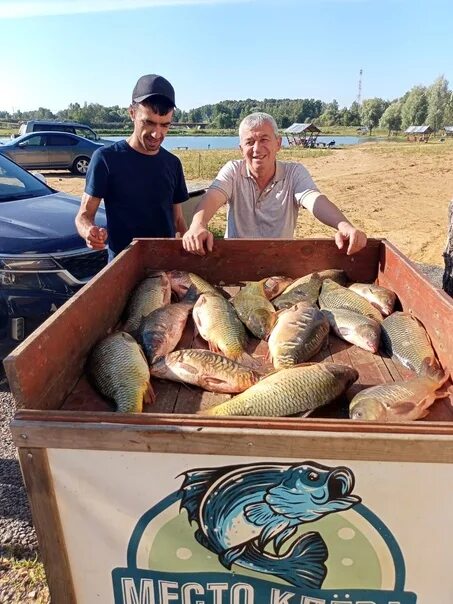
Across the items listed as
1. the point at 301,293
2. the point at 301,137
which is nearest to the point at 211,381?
the point at 301,293

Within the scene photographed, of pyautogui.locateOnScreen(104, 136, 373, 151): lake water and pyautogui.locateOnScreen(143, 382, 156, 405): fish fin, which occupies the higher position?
pyautogui.locateOnScreen(143, 382, 156, 405): fish fin

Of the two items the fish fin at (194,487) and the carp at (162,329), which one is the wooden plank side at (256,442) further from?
the carp at (162,329)

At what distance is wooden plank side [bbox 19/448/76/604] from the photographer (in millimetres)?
1610

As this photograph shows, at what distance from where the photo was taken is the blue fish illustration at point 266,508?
1.54 meters

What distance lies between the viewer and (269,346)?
238 centimetres

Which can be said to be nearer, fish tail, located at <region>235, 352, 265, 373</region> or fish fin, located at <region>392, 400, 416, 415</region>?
fish fin, located at <region>392, 400, 416, 415</region>

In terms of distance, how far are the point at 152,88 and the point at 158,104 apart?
104 millimetres

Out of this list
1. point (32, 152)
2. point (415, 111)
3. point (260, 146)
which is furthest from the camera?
point (415, 111)

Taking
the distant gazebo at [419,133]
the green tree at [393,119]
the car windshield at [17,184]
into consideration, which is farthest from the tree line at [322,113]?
the car windshield at [17,184]

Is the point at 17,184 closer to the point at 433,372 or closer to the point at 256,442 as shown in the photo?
the point at 433,372

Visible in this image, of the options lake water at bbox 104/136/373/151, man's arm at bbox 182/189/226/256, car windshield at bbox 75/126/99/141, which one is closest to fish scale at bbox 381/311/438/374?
man's arm at bbox 182/189/226/256

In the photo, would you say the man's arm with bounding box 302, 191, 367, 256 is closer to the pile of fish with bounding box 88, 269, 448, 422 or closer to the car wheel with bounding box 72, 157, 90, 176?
the pile of fish with bounding box 88, 269, 448, 422

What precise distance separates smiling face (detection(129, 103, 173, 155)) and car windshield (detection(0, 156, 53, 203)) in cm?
296

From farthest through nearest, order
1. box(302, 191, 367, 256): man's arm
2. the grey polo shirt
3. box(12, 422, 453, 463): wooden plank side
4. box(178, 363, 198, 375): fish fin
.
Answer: the grey polo shirt, box(302, 191, 367, 256): man's arm, box(178, 363, 198, 375): fish fin, box(12, 422, 453, 463): wooden plank side
